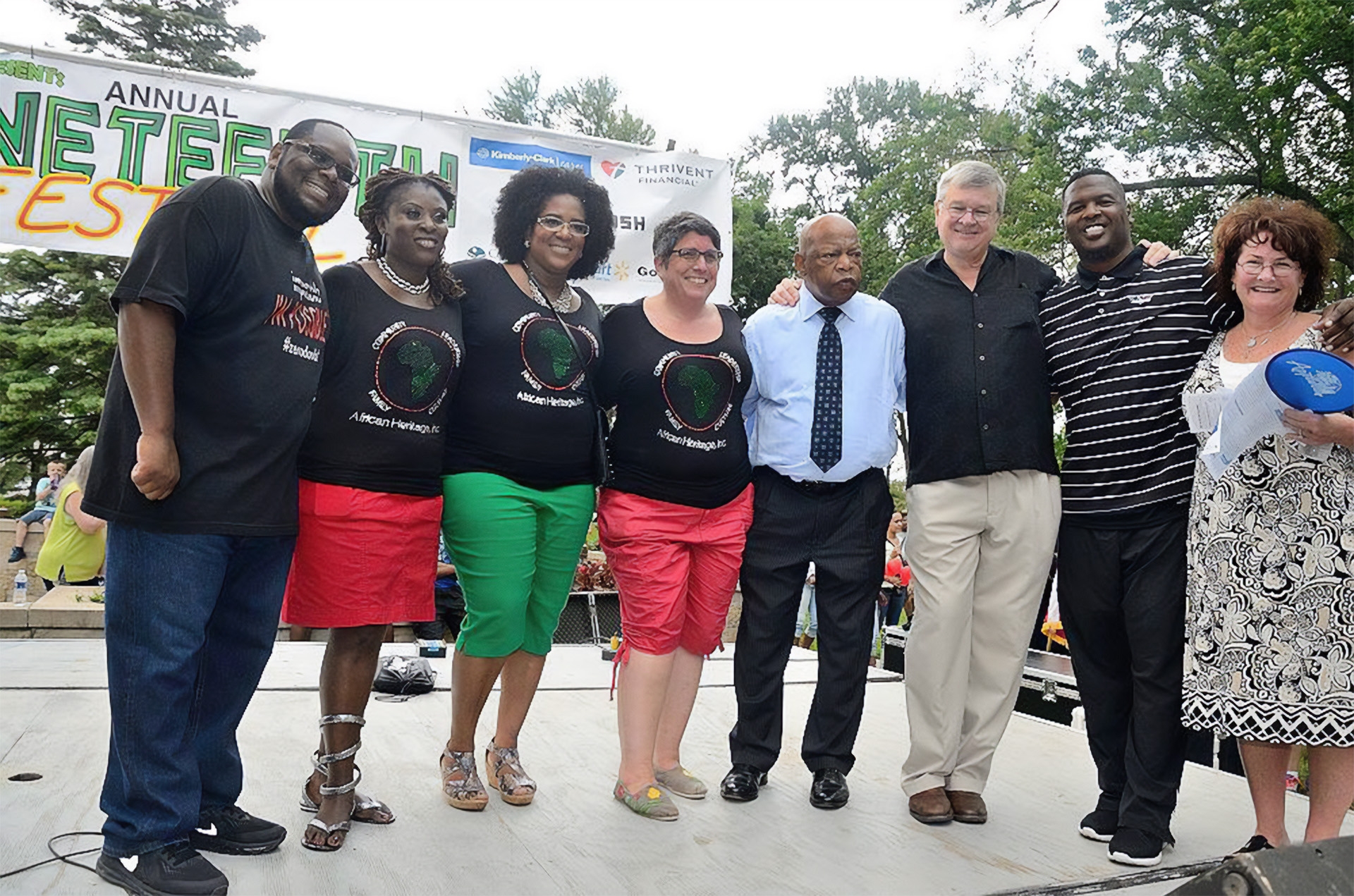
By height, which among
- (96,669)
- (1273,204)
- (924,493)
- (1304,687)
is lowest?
(96,669)

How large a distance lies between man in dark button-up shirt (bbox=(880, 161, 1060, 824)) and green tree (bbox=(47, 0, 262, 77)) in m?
19.0

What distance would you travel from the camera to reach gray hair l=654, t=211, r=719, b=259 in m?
3.15

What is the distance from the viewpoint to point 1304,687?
8.25 ft

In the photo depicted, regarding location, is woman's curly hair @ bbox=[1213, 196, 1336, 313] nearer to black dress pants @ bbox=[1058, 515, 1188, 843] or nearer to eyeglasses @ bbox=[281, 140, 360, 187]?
black dress pants @ bbox=[1058, 515, 1188, 843]

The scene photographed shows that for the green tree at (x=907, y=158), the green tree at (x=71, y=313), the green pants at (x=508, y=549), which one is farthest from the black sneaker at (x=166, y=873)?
the green tree at (x=71, y=313)

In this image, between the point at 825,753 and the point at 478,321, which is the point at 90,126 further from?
the point at 825,753

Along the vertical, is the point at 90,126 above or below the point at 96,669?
above

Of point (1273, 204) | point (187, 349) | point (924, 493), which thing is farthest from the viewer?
point (924, 493)

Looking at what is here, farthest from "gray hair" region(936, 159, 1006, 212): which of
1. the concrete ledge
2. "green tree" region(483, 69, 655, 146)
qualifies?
"green tree" region(483, 69, 655, 146)

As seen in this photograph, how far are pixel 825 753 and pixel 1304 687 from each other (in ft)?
4.23

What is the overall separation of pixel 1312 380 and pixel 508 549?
6.52 feet

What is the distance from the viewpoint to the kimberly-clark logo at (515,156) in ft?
14.5

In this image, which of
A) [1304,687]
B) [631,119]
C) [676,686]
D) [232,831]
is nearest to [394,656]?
[676,686]

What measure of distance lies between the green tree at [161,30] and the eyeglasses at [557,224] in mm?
18470
